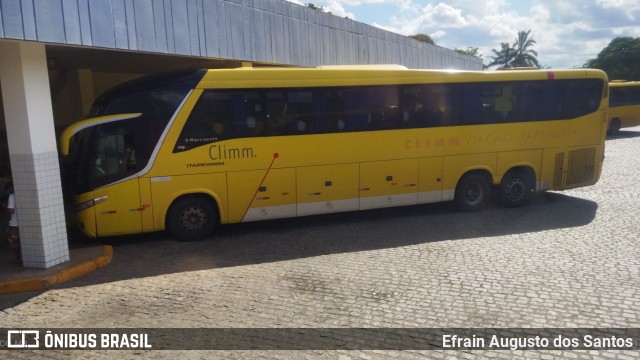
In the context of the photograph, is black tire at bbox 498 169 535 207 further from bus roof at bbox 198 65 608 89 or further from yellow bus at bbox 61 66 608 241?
bus roof at bbox 198 65 608 89

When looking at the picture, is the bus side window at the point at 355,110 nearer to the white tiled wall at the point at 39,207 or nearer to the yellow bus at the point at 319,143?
the yellow bus at the point at 319,143

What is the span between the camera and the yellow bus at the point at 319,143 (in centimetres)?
872

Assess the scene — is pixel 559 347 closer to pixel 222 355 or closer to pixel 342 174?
pixel 222 355

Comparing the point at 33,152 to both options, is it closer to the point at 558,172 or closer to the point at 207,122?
the point at 207,122

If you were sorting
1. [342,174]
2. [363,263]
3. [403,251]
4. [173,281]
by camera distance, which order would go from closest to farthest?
[173,281] < [363,263] < [403,251] < [342,174]

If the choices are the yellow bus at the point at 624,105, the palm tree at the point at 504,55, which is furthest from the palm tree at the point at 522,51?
the yellow bus at the point at 624,105

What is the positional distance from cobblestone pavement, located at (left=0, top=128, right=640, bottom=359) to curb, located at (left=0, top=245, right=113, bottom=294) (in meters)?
0.19

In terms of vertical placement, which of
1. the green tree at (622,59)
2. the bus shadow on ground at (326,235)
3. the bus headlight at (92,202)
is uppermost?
the green tree at (622,59)

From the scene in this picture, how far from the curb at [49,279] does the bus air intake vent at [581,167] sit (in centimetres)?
1079

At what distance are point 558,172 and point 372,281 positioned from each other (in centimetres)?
743

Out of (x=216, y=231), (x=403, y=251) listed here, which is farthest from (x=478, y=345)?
(x=216, y=231)

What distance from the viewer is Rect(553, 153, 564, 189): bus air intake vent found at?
11633 mm

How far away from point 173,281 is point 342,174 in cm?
436

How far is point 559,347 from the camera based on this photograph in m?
4.71
